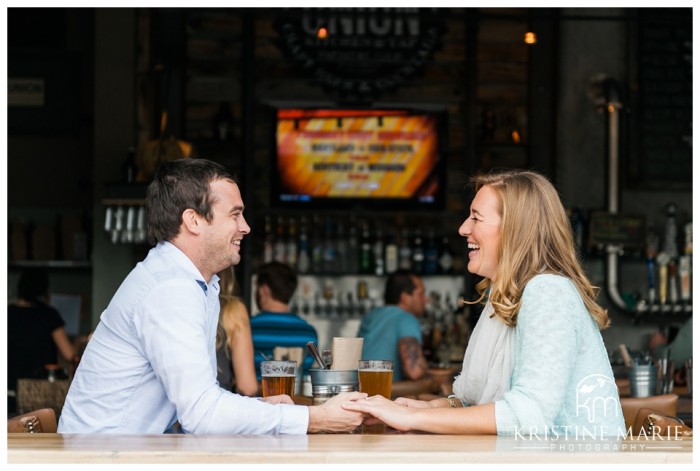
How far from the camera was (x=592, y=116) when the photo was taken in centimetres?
837

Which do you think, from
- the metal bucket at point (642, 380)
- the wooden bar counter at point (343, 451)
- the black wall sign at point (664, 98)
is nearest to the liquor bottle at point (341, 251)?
the black wall sign at point (664, 98)

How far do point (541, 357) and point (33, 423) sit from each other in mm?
1328

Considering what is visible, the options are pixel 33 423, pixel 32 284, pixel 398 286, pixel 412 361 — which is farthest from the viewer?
pixel 32 284

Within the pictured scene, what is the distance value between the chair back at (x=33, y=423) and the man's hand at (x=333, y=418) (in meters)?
0.79

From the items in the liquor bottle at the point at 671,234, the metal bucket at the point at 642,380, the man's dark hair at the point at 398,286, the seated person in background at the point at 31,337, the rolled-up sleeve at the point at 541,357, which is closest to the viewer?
the rolled-up sleeve at the point at 541,357

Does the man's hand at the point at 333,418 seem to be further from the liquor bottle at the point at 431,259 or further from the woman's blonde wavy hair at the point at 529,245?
the liquor bottle at the point at 431,259

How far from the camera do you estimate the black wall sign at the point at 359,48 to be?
806cm

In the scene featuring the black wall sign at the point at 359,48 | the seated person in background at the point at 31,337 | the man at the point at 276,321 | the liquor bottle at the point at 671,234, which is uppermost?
the black wall sign at the point at 359,48

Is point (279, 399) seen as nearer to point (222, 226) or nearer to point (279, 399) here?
point (279, 399)

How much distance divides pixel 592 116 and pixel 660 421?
5.67 metres

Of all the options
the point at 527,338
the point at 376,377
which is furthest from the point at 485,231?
the point at 376,377

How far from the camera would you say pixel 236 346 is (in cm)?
496
